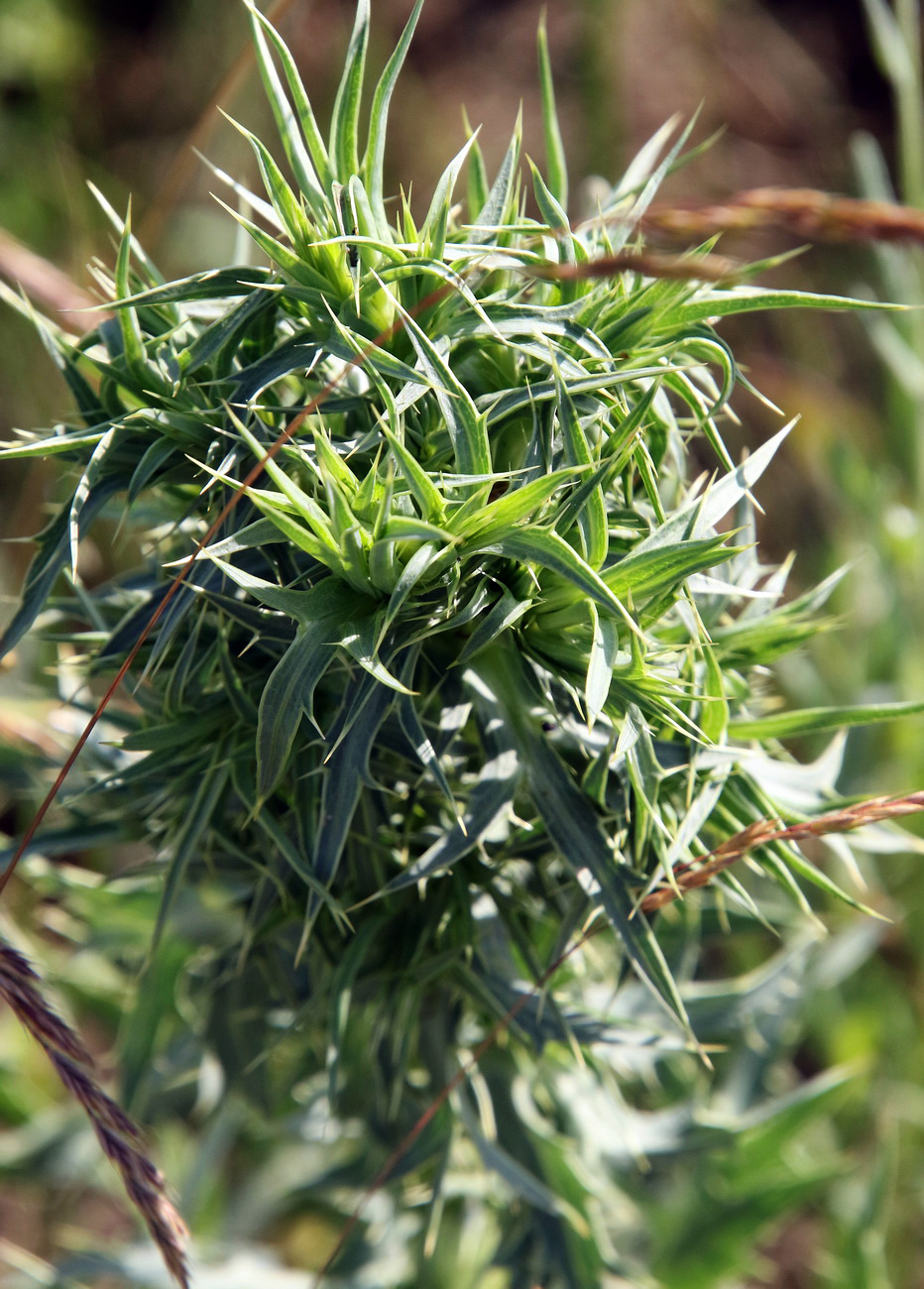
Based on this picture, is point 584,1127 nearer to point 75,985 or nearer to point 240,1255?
point 240,1255

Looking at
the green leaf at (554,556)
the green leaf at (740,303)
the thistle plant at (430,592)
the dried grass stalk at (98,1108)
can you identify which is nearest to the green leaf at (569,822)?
the thistle plant at (430,592)

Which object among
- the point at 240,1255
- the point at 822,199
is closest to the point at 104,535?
the point at 240,1255

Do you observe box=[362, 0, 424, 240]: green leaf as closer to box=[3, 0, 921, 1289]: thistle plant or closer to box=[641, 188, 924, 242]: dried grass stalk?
box=[3, 0, 921, 1289]: thistle plant

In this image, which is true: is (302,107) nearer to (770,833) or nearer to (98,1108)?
(770,833)

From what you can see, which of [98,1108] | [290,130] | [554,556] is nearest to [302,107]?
[290,130]

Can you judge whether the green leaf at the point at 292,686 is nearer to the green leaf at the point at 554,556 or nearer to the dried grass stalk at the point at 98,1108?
the green leaf at the point at 554,556

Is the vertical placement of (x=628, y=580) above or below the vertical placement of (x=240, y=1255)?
above
